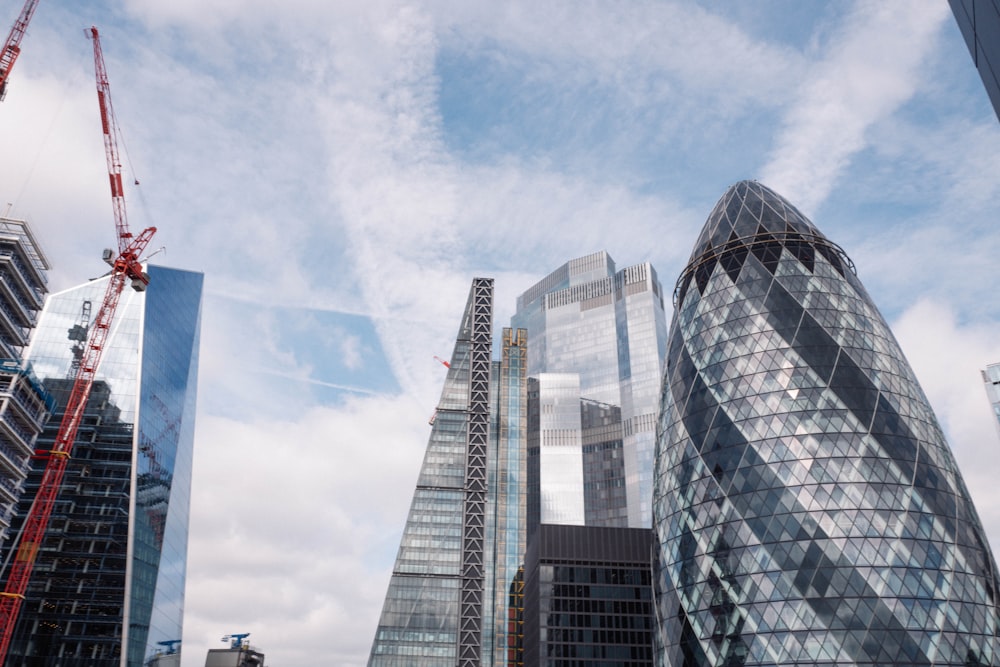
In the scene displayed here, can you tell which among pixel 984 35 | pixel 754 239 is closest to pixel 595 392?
pixel 754 239

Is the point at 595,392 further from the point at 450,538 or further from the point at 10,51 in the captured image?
the point at 10,51

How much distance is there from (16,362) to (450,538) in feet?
202

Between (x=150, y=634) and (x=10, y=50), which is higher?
(x=10, y=50)

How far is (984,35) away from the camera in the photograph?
51.4 ft

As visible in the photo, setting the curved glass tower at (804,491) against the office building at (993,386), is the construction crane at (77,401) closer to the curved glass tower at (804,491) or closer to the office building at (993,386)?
the curved glass tower at (804,491)

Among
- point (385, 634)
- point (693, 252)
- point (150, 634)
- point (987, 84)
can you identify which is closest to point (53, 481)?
point (150, 634)

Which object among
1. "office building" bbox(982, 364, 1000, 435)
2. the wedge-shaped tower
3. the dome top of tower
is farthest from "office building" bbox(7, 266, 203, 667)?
"office building" bbox(982, 364, 1000, 435)

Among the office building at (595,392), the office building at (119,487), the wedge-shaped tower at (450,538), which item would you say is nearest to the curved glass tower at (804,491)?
the wedge-shaped tower at (450,538)

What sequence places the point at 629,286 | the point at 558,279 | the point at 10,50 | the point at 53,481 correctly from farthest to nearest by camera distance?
the point at 558,279
the point at 629,286
the point at 53,481
the point at 10,50

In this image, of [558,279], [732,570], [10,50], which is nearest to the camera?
[732,570]

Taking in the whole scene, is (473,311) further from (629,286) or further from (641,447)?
(629,286)

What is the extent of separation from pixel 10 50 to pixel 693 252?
7234cm

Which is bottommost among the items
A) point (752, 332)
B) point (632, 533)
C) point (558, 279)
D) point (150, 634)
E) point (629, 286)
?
point (150, 634)

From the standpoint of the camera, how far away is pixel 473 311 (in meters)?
118
